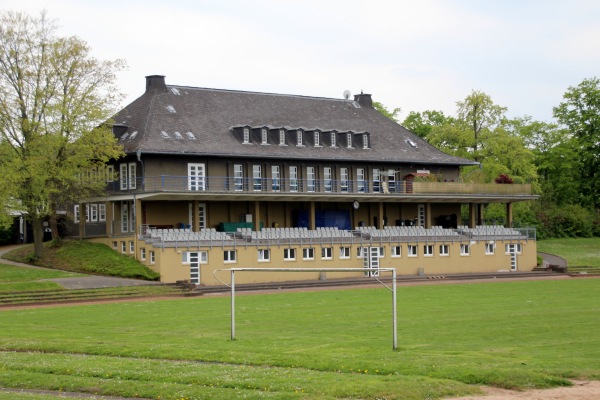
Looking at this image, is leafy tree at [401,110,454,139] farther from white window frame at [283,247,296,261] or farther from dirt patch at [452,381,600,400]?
dirt patch at [452,381,600,400]

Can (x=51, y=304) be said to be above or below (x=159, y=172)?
below

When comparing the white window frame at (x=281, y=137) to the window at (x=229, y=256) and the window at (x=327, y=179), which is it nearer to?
the window at (x=327, y=179)

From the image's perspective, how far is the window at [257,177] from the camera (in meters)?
59.0

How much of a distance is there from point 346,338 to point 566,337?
586 cm

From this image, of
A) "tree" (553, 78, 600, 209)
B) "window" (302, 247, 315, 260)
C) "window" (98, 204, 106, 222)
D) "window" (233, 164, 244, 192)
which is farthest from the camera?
"tree" (553, 78, 600, 209)

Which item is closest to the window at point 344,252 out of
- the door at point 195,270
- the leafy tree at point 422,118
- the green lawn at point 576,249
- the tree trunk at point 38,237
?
the door at point 195,270

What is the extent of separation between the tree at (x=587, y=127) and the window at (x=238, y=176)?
3889cm

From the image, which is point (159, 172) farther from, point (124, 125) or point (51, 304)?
point (51, 304)

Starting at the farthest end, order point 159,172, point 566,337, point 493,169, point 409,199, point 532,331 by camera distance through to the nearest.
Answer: point 493,169
point 409,199
point 159,172
point 532,331
point 566,337

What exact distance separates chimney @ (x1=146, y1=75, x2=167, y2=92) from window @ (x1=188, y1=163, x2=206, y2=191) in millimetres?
7560

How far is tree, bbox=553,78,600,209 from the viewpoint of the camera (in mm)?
85312

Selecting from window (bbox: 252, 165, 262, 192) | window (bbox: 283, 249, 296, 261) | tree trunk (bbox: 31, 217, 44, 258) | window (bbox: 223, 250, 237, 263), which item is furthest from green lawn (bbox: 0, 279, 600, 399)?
window (bbox: 252, 165, 262, 192)

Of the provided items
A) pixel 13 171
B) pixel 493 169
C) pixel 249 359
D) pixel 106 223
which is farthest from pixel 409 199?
pixel 249 359

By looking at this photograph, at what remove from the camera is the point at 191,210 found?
5738 cm
